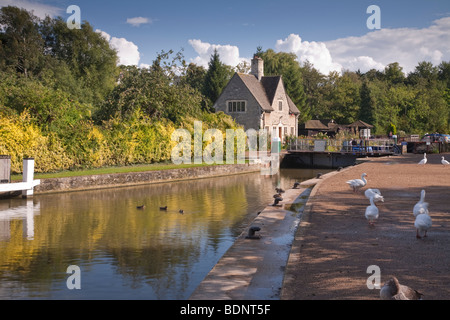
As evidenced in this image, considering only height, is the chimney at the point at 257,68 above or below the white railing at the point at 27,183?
above

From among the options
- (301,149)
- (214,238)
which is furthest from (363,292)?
(301,149)

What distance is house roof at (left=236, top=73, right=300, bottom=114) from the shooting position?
5559 cm

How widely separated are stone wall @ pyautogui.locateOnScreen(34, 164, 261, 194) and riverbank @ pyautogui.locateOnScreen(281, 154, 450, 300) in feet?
43.4

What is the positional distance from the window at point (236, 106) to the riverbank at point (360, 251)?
39.4 metres

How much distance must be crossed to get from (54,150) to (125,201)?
7260mm

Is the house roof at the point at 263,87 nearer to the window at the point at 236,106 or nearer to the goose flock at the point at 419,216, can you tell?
the window at the point at 236,106

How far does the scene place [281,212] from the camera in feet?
53.8

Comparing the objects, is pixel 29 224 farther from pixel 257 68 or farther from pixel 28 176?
pixel 257 68

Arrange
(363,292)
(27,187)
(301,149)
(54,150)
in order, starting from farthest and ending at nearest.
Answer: (301,149)
(54,150)
(27,187)
(363,292)

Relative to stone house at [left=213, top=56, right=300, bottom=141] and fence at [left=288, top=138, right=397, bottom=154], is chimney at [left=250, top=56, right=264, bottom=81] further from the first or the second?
fence at [left=288, top=138, right=397, bottom=154]

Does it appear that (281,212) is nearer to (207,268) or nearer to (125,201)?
(207,268)

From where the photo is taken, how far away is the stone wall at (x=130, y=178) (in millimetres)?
22938

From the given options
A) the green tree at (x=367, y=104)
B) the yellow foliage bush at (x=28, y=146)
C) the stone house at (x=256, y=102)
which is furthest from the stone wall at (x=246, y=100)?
the yellow foliage bush at (x=28, y=146)

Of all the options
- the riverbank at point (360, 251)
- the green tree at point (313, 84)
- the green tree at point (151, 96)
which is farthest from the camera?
the green tree at point (313, 84)
